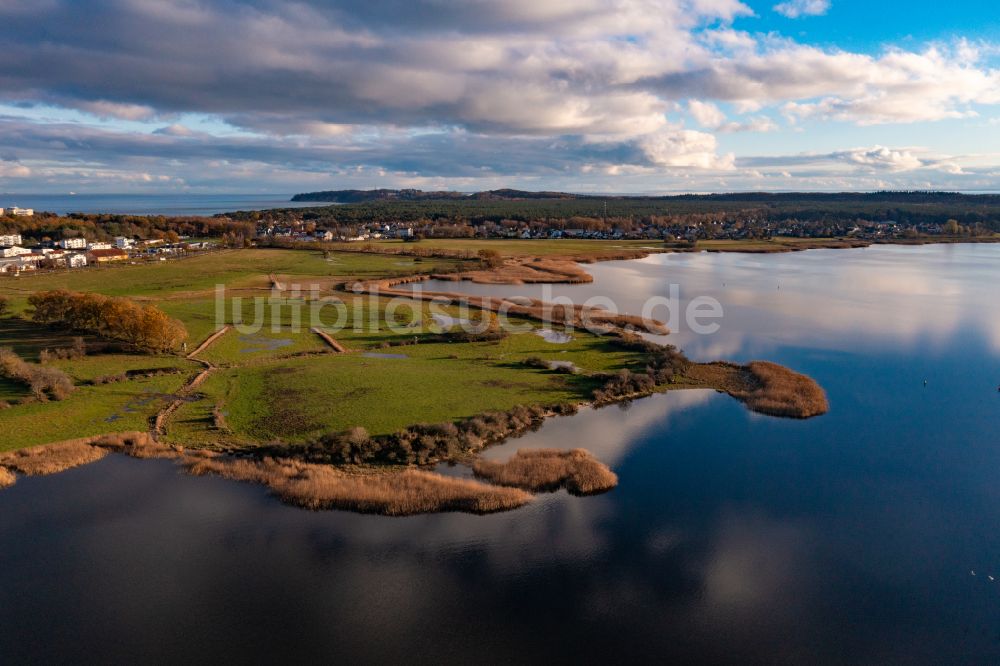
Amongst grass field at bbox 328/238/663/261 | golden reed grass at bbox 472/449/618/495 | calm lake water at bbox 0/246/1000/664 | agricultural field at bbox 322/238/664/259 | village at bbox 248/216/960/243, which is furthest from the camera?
village at bbox 248/216/960/243

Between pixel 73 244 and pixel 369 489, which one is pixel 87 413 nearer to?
pixel 369 489

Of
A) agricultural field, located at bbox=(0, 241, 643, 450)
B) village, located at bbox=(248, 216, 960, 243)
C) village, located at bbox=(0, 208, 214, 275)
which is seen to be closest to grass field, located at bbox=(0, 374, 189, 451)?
agricultural field, located at bbox=(0, 241, 643, 450)

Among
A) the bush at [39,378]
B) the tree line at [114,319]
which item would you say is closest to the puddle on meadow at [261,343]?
the tree line at [114,319]

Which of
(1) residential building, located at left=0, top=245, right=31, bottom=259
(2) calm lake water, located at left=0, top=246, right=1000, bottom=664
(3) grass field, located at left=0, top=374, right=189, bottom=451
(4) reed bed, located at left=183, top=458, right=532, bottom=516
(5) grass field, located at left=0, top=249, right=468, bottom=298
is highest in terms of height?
(1) residential building, located at left=0, top=245, right=31, bottom=259

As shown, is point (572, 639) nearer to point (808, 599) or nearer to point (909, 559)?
point (808, 599)

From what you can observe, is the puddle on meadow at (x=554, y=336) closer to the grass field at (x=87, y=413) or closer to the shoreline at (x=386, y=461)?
the shoreline at (x=386, y=461)

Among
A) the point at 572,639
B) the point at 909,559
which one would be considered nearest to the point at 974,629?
the point at 909,559

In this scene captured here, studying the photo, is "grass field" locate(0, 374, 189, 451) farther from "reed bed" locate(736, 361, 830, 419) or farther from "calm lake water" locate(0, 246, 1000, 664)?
"reed bed" locate(736, 361, 830, 419)
